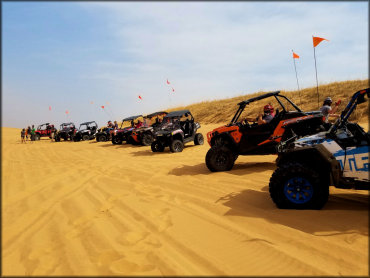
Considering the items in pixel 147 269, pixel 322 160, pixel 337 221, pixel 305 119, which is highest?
pixel 305 119

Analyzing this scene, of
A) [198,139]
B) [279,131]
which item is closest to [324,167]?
[279,131]

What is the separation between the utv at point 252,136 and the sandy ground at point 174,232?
5.14ft

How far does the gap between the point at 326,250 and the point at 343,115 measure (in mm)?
2037

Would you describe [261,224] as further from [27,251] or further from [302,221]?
[27,251]

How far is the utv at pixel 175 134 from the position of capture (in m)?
11.2

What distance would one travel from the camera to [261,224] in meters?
3.21

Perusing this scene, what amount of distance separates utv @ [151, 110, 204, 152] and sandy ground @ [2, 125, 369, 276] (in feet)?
20.0

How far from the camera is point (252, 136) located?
6703 mm

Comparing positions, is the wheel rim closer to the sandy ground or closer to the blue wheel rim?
the sandy ground

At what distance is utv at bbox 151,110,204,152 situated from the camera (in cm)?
1122

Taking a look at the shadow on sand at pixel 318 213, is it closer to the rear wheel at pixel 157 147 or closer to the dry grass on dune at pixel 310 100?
the rear wheel at pixel 157 147

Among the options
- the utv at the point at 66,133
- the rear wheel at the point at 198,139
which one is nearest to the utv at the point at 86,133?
the utv at the point at 66,133

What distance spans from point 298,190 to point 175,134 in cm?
818

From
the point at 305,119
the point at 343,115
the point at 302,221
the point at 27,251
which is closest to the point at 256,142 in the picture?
the point at 305,119
